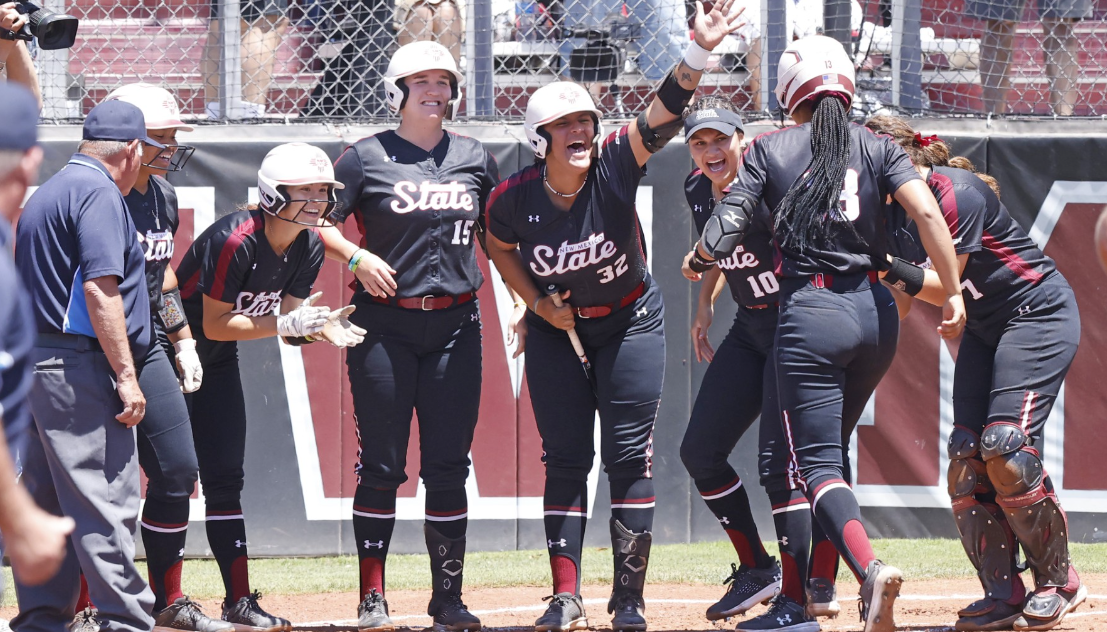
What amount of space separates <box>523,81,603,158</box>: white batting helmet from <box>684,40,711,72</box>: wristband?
0.49 meters

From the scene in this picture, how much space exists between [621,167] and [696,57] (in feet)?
1.88

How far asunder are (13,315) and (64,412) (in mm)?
1383

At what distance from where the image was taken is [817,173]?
162 inches

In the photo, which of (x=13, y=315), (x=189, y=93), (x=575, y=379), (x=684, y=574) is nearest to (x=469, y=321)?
(x=575, y=379)

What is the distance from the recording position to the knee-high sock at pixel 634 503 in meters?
4.63

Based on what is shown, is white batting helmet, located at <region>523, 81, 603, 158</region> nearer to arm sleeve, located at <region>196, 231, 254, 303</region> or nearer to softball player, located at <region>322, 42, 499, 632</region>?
softball player, located at <region>322, 42, 499, 632</region>

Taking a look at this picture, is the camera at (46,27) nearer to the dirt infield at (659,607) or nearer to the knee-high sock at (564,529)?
the dirt infield at (659,607)

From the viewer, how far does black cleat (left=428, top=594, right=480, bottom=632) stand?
4691 mm

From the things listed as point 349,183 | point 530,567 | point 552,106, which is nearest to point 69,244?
point 349,183

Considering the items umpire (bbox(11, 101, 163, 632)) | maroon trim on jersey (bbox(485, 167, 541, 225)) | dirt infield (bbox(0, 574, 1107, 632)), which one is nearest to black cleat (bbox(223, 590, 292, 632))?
dirt infield (bbox(0, 574, 1107, 632))

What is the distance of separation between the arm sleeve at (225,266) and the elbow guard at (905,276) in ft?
8.14

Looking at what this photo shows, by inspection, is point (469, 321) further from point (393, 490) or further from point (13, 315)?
point (13, 315)

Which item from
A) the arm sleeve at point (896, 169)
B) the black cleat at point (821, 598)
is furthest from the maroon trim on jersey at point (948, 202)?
the black cleat at point (821, 598)

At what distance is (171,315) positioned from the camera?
4680 mm
